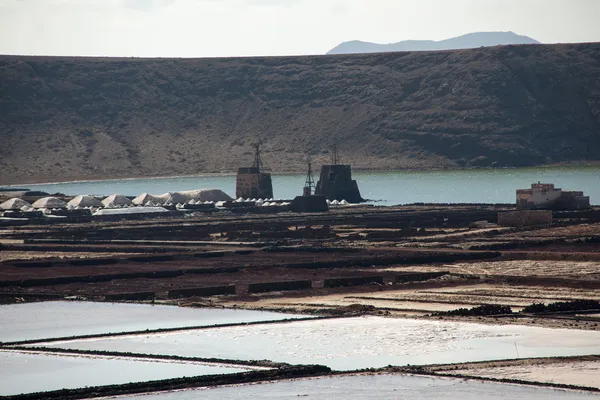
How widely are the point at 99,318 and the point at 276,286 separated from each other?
8.49 m

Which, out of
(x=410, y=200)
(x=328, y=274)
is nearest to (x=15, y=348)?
(x=328, y=274)

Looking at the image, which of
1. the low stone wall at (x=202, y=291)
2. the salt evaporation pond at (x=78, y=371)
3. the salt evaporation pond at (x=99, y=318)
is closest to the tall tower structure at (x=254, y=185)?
the low stone wall at (x=202, y=291)

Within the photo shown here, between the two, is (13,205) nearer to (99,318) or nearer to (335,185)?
(335,185)

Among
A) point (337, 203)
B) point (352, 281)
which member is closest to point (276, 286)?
point (352, 281)

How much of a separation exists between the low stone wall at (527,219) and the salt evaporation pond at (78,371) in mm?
49909

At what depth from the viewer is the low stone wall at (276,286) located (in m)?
46.5

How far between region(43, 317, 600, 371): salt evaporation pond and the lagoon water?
91.4m

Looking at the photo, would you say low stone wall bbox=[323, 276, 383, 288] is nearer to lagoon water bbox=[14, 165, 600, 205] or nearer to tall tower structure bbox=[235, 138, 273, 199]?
tall tower structure bbox=[235, 138, 273, 199]

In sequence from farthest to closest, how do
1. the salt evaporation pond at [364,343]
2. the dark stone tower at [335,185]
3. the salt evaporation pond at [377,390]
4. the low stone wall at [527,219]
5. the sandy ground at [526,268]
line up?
the dark stone tower at [335,185] → the low stone wall at [527,219] → the sandy ground at [526,268] → the salt evaporation pond at [364,343] → the salt evaporation pond at [377,390]

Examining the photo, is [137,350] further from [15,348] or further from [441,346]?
[441,346]

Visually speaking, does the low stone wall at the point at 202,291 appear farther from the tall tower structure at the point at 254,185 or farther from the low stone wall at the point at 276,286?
the tall tower structure at the point at 254,185

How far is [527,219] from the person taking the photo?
79625 mm

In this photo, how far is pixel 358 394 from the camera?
88.6 ft

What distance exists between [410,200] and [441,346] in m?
103
